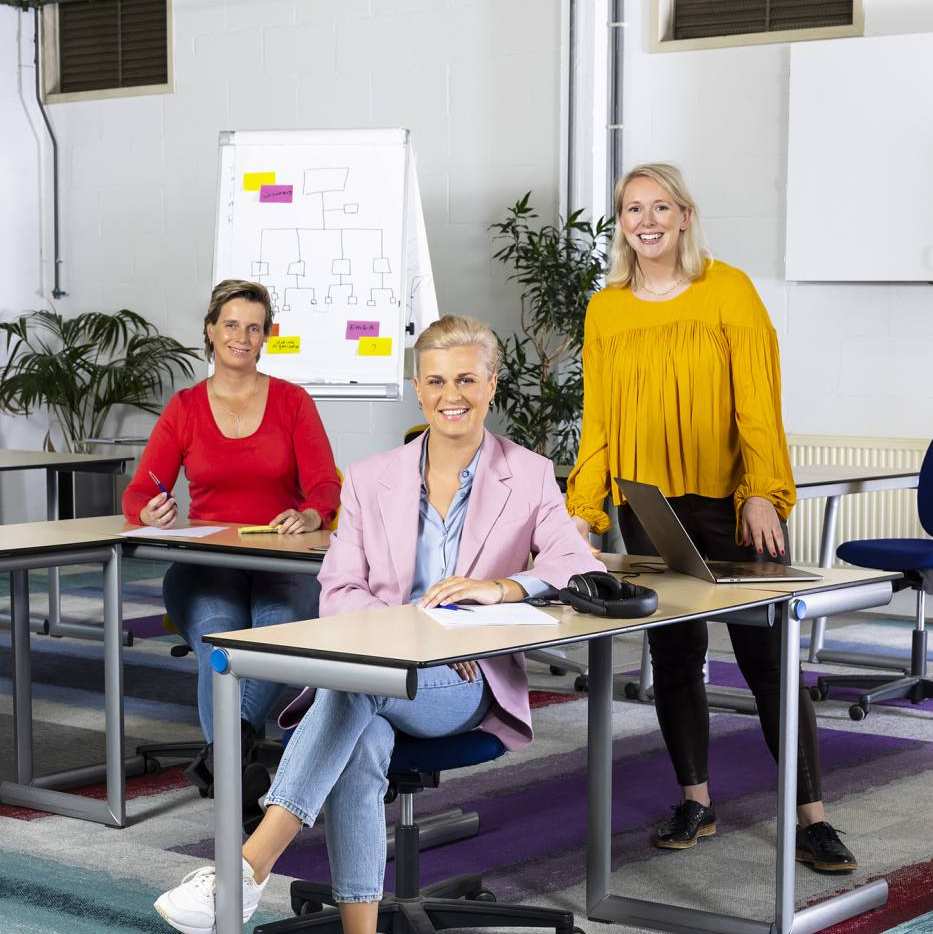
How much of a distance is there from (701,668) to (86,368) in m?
5.69

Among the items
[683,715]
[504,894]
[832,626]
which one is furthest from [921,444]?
[504,894]

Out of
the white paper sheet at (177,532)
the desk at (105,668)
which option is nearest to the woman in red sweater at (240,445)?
the white paper sheet at (177,532)

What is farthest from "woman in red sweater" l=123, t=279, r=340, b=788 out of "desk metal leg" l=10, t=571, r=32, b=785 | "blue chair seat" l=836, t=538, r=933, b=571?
"blue chair seat" l=836, t=538, r=933, b=571

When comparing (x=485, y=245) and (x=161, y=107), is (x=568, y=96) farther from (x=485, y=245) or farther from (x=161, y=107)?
(x=161, y=107)

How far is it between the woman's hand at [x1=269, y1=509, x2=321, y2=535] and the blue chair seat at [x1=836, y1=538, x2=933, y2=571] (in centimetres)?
193

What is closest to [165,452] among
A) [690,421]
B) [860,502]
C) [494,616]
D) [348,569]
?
[348,569]

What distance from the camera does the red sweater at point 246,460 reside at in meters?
3.96

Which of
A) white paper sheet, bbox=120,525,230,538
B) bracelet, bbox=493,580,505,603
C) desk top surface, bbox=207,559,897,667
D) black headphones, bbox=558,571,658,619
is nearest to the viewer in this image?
desk top surface, bbox=207,559,897,667

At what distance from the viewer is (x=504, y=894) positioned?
3.06m

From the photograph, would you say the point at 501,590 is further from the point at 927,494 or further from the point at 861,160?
the point at 861,160

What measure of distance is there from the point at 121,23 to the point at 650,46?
329 cm

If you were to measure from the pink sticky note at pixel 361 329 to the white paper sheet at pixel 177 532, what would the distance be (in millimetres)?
2501

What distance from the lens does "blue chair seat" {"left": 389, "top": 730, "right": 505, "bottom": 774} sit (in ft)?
8.39

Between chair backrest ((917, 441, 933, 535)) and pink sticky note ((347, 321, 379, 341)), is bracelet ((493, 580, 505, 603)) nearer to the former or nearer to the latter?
chair backrest ((917, 441, 933, 535))
